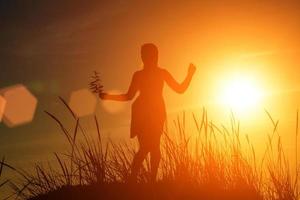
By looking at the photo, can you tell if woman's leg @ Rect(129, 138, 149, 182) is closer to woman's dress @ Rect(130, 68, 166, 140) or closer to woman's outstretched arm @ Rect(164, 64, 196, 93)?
woman's dress @ Rect(130, 68, 166, 140)

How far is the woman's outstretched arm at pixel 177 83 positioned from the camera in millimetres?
7449

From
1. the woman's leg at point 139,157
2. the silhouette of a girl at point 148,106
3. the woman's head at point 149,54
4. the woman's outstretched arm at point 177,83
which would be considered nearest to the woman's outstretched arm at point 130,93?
the silhouette of a girl at point 148,106

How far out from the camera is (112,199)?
7.52m

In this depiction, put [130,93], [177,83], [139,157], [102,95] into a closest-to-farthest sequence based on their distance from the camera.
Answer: [102,95] < [139,157] < [130,93] < [177,83]

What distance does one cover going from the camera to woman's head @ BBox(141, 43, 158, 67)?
279 inches

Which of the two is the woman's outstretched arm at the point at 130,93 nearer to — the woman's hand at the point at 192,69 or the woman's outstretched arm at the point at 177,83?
the woman's outstretched arm at the point at 177,83

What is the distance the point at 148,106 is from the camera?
7219 millimetres

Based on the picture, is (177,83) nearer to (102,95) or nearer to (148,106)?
(148,106)

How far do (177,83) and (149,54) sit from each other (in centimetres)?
76

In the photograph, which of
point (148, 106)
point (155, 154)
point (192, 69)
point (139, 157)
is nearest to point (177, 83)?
point (192, 69)

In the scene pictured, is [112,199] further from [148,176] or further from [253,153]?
[253,153]

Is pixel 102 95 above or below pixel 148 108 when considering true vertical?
above

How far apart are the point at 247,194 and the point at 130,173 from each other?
2.06 meters

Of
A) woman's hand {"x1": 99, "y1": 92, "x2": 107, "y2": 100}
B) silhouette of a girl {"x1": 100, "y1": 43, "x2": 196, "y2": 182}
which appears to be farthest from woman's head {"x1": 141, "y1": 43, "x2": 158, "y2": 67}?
woman's hand {"x1": 99, "y1": 92, "x2": 107, "y2": 100}
